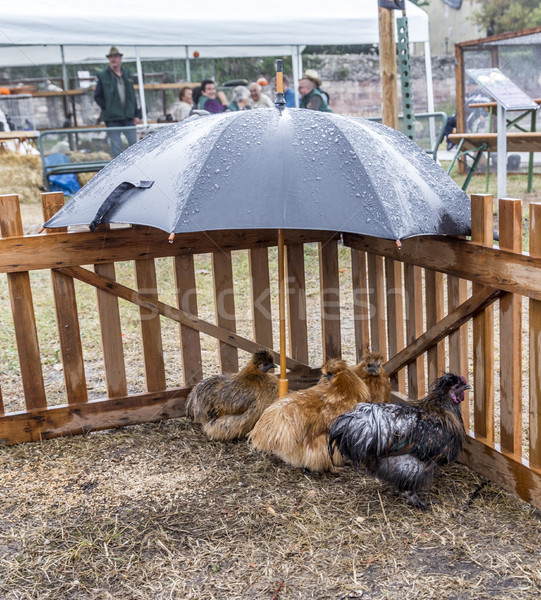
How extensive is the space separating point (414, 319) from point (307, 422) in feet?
3.50

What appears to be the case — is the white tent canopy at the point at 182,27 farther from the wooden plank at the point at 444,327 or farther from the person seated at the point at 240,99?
the wooden plank at the point at 444,327

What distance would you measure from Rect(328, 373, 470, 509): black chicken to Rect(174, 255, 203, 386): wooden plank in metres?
1.42

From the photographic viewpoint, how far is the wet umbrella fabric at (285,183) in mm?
2834

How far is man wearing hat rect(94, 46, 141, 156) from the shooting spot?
1172 centimetres

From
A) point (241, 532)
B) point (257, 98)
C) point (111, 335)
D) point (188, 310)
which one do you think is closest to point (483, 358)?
point (241, 532)

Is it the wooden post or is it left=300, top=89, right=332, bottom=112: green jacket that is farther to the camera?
left=300, top=89, right=332, bottom=112: green jacket

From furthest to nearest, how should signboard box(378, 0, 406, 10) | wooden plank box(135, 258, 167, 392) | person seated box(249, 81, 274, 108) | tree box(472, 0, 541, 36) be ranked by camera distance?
tree box(472, 0, 541, 36) < person seated box(249, 81, 274, 108) < signboard box(378, 0, 406, 10) < wooden plank box(135, 258, 167, 392)

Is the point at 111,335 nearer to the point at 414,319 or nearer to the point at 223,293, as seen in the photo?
the point at 223,293

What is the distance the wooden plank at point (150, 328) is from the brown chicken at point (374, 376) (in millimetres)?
1329

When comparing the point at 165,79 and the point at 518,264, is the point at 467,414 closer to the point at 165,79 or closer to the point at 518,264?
the point at 518,264

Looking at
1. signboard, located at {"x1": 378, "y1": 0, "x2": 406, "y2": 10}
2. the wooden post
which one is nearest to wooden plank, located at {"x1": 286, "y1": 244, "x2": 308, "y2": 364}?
the wooden post

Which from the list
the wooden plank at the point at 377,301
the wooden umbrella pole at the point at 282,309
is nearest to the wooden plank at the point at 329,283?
the wooden plank at the point at 377,301

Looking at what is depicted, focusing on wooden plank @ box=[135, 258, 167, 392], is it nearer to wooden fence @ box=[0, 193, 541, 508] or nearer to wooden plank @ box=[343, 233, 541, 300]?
wooden fence @ box=[0, 193, 541, 508]

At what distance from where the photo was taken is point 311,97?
438 inches
